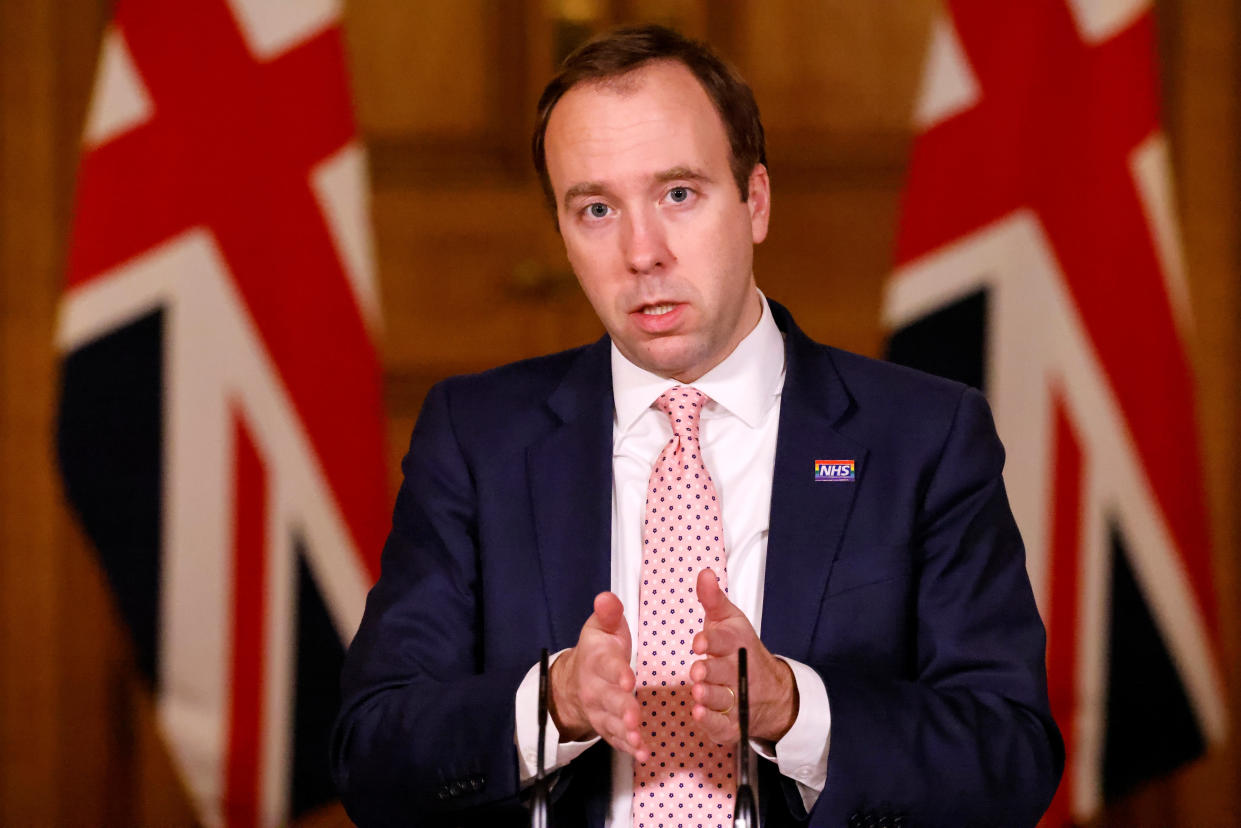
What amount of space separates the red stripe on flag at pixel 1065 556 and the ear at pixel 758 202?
1.23 metres

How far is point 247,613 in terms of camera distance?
267 cm

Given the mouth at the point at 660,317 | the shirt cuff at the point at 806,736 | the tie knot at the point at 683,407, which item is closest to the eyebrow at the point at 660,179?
the mouth at the point at 660,317

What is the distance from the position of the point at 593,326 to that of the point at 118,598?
1.08 meters

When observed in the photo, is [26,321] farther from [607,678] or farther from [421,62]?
[607,678]

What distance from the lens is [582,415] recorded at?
162 centimetres

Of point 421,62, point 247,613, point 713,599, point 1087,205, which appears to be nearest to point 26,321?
point 247,613

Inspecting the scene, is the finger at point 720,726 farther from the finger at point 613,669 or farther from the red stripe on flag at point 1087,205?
the red stripe on flag at point 1087,205

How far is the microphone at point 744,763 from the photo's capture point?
1.01m

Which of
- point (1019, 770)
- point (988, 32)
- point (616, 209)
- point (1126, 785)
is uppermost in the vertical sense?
point (988, 32)

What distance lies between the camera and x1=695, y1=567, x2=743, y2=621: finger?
1178mm

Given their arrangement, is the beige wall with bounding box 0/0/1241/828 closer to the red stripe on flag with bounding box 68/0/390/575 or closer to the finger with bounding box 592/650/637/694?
the red stripe on flag with bounding box 68/0/390/575

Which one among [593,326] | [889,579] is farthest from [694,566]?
[593,326]

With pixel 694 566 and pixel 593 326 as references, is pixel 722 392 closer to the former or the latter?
pixel 694 566

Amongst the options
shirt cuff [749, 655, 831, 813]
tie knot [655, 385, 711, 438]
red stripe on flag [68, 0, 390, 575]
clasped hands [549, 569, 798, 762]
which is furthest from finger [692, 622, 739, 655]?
red stripe on flag [68, 0, 390, 575]
